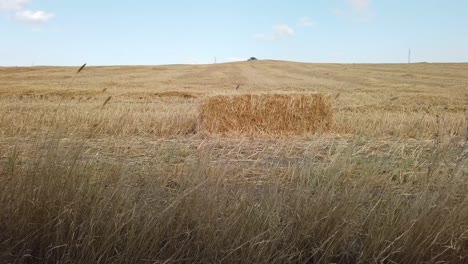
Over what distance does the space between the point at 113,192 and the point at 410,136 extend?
23.3ft

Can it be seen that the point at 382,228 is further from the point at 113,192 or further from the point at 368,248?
the point at 113,192

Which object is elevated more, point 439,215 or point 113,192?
point 113,192

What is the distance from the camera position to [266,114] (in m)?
9.41

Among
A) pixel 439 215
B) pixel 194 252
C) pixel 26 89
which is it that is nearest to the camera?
A: pixel 194 252

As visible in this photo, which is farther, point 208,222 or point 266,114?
point 266,114

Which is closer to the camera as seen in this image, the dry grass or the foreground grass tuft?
the foreground grass tuft

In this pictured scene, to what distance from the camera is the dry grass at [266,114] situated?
9234 millimetres

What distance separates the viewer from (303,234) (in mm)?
2965

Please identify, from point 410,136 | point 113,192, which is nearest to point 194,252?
point 113,192

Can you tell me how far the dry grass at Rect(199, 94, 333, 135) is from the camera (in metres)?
9.23

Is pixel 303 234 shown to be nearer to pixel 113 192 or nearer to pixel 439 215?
pixel 439 215

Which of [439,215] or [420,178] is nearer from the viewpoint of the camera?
[439,215]

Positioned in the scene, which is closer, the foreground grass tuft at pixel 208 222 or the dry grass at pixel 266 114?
the foreground grass tuft at pixel 208 222

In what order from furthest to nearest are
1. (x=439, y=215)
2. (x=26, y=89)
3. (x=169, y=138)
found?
(x=26, y=89)
(x=169, y=138)
(x=439, y=215)
